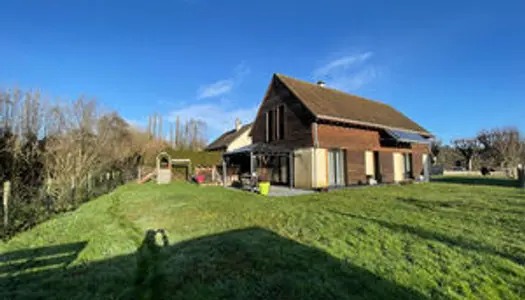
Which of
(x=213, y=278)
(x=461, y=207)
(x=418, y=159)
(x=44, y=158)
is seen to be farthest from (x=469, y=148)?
(x=44, y=158)

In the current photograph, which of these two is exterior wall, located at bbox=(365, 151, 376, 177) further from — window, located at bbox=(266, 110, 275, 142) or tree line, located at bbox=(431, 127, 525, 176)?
tree line, located at bbox=(431, 127, 525, 176)

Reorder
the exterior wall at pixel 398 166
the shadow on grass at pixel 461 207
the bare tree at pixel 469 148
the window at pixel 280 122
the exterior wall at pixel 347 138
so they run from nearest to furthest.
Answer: the shadow on grass at pixel 461 207, the exterior wall at pixel 347 138, the window at pixel 280 122, the exterior wall at pixel 398 166, the bare tree at pixel 469 148

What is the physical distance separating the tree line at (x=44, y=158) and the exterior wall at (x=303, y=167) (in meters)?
10.4

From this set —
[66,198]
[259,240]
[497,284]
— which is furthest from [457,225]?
Result: [66,198]

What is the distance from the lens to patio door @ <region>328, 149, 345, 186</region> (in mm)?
13414

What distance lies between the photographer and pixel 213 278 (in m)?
3.05

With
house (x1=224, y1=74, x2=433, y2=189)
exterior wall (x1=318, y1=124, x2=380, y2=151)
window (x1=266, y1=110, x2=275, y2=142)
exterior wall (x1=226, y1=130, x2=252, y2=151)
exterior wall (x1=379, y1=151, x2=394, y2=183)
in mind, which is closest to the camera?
house (x1=224, y1=74, x2=433, y2=189)

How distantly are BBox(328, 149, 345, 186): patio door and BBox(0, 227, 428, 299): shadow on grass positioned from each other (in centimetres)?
986

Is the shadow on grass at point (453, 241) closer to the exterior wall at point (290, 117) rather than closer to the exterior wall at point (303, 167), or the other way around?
the exterior wall at point (303, 167)

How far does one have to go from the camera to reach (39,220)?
6574mm

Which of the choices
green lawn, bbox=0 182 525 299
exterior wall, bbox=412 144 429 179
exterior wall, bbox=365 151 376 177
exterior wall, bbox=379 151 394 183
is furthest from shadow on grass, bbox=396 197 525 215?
exterior wall, bbox=412 144 429 179

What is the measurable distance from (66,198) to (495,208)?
14.5 m

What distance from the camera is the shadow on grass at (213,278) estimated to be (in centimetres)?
270

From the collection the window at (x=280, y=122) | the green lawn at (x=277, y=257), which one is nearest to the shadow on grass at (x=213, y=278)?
the green lawn at (x=277, y=257)
